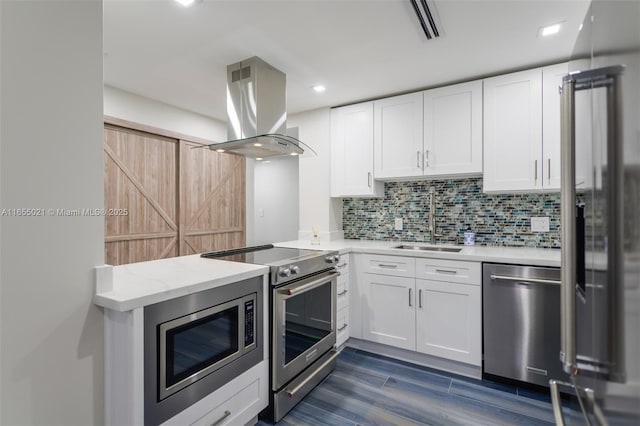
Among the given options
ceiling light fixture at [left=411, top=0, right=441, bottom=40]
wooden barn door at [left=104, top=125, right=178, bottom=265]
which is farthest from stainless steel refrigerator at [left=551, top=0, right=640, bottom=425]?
wooden barn door at [left=104, top=125, right=178, bottom=265]

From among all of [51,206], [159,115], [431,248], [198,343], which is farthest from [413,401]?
[159,115]

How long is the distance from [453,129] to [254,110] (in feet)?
5.72

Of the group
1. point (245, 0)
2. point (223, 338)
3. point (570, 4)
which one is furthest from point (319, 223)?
point (570, 4)

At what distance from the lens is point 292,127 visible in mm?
3838

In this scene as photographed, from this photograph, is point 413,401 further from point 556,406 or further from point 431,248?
point 431,248

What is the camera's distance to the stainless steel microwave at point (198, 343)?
1.35 meters

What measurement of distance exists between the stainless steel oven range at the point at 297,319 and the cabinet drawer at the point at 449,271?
71 centimetres

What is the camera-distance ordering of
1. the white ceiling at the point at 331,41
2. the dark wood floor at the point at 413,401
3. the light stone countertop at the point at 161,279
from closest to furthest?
the light stone countertop at the point at 161,279
the white ceiling at the point at 331,41
the dark wood floor at the point at 413,401

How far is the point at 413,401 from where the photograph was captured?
2139mm

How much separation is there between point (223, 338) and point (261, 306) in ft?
0.98

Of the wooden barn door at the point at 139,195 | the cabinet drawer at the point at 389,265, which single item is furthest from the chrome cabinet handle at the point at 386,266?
the wooden barn door at the point at 139,195

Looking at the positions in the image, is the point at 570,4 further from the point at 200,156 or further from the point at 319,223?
the point at 200,156

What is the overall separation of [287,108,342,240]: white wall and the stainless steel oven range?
0.95 meters

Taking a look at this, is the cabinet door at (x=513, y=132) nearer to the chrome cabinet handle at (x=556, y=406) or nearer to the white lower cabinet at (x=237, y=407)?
the chrome cabinet handle at (x=556, y=406)
